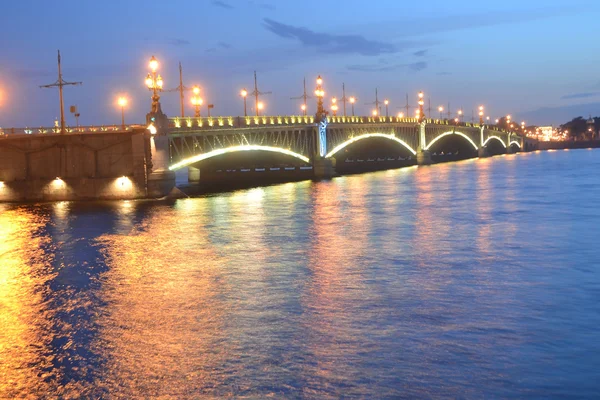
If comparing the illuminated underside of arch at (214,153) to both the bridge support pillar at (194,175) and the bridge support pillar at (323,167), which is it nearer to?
the bridge support pillar at (323,167)

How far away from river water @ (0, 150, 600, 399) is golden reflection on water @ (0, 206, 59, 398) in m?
0.05

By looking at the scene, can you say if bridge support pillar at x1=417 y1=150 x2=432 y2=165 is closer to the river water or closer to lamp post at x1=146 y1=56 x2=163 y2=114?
lamp post at x1=146 y1=56 x2=163 y2=114

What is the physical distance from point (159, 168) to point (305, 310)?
38.3 metres

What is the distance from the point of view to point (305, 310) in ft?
52.4

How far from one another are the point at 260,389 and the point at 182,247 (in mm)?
17163

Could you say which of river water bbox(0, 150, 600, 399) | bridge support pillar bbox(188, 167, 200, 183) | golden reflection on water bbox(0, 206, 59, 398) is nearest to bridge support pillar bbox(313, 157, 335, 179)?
bridge support pillar bbox(188, 167, 200, 183)

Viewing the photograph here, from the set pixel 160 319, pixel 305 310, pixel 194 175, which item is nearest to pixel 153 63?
pixel 194 175

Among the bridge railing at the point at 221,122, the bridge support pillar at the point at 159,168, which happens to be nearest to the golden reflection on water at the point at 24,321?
the bridge support pillar at the point at 159,168

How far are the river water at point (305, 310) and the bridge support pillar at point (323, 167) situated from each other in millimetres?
49852

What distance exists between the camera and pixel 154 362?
40.5ft

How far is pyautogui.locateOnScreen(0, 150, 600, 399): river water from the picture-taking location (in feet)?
37.3

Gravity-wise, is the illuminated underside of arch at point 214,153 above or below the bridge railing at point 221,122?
below

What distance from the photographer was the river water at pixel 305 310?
37.3 feet

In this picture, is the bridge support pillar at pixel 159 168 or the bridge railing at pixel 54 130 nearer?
the bridge support pillar at pixel 159 168
